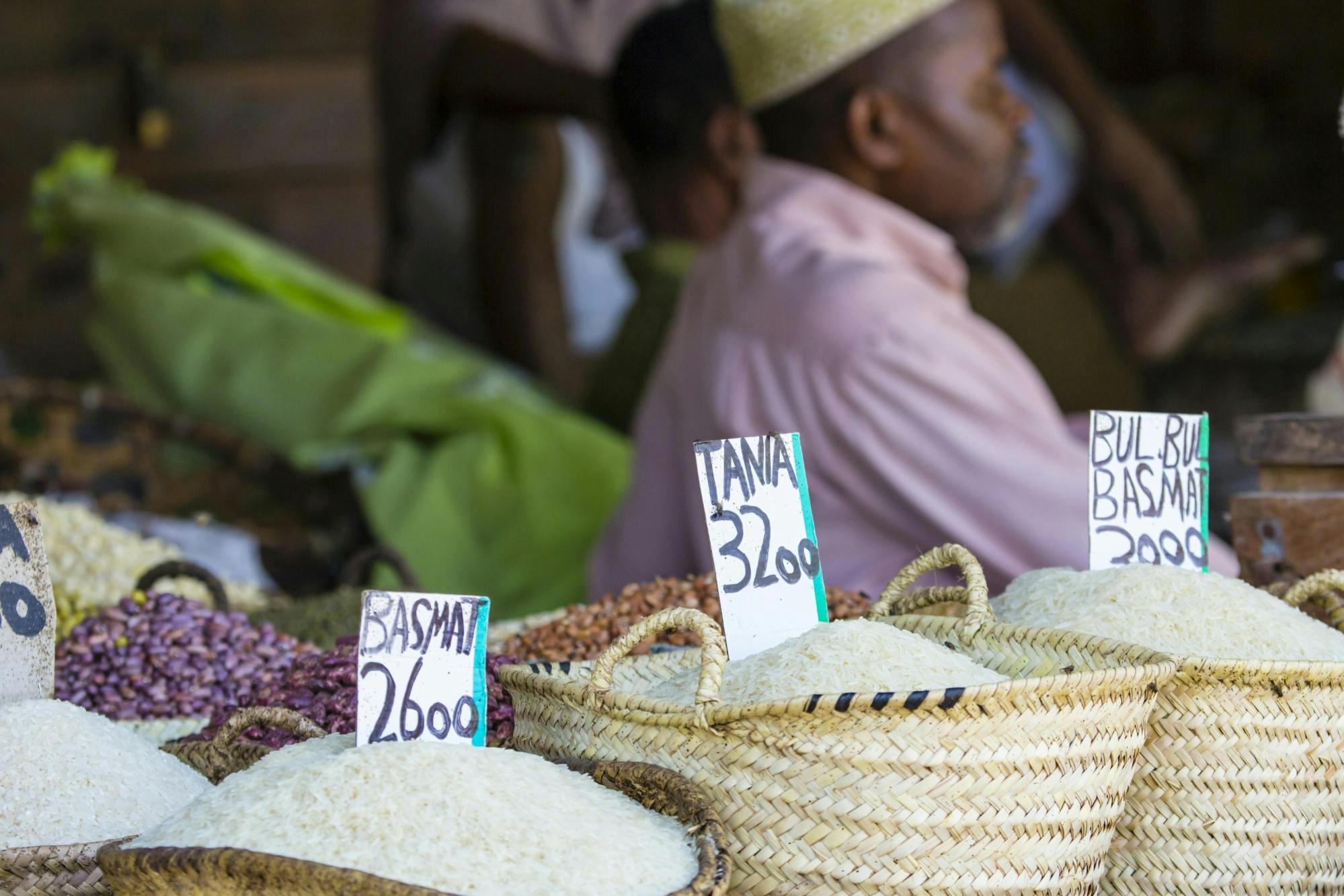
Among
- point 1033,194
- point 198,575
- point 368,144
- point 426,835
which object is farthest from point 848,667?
point 368,144

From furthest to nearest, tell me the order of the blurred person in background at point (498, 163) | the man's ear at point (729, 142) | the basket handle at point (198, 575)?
the blurred person in background at point (498, 163) → the man's ear at point (729, 142) → the basket handle at point (198, 575)

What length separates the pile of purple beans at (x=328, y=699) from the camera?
109 cm

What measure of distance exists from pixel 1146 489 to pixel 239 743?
29.5 inches

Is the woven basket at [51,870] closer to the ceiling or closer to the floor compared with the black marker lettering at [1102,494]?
closer to the floor

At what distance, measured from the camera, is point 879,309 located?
1790mm

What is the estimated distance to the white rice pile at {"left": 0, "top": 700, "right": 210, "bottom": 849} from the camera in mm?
942

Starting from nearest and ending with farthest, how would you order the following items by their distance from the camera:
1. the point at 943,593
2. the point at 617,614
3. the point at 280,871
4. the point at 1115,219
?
the point at 280,871, the point at 943,593, the point at 617,614, the point at 1115,219

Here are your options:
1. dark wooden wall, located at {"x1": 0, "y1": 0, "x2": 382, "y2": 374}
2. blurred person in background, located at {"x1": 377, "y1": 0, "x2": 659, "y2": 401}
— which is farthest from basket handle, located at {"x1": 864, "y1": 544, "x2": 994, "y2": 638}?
dark wooden wall, located at {"x1": 0, "y1": 0, "x2": 382, "y2": 374}

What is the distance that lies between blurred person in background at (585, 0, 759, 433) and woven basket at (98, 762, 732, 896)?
6.19ft

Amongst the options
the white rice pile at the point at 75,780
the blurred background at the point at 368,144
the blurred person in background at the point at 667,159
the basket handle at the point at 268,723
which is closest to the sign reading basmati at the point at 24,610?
the white rice pile at the point at 75,780

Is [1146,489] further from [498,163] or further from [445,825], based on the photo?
[498,163]

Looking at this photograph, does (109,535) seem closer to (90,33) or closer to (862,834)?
(862,834)

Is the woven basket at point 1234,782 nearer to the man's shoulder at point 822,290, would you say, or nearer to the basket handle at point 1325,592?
the basket handle at point 1325,592

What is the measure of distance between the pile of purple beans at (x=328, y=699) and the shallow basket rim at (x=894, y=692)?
67 millimetres
